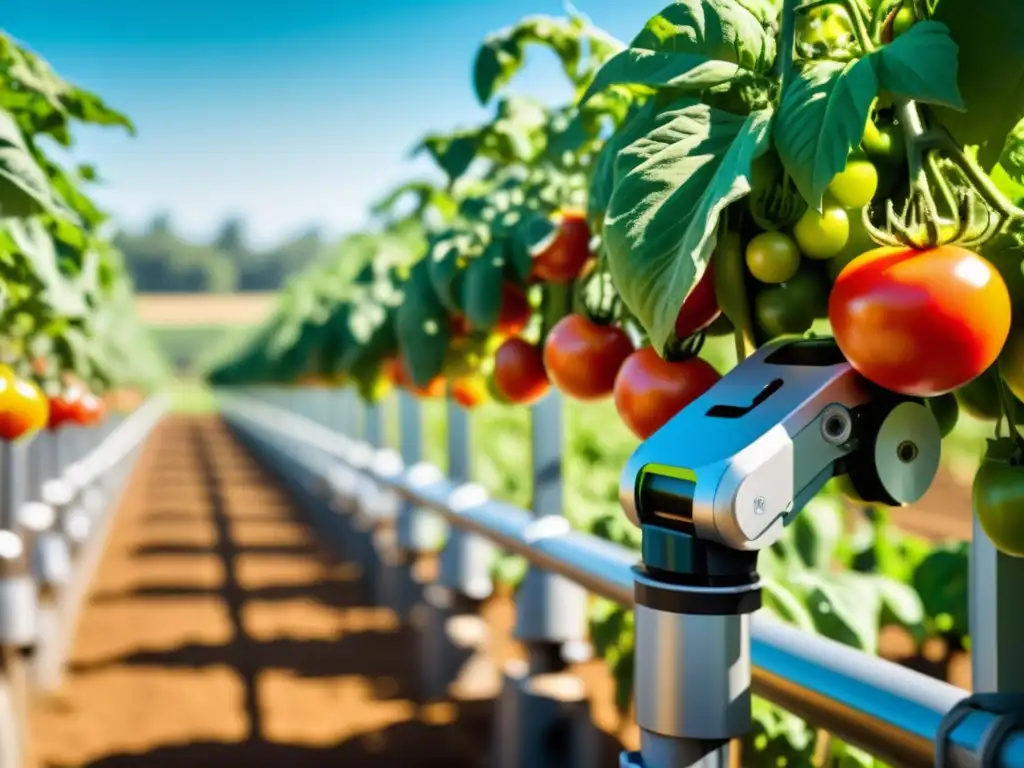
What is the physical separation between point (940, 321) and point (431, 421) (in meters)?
9.69

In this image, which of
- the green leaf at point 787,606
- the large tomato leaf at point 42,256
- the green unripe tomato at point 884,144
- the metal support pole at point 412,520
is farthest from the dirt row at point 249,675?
the green unripe tomato at point 884,144

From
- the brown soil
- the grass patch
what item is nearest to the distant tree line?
the grass patch

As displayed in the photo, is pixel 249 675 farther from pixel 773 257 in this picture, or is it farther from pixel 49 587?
pixel 773 257

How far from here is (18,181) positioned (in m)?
1.54

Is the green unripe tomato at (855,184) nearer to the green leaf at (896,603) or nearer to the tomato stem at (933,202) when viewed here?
the tomato stem at (933,202)

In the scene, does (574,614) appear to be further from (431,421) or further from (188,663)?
→ (431,421)

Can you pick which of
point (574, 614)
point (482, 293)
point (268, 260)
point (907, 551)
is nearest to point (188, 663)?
point (574, 614)

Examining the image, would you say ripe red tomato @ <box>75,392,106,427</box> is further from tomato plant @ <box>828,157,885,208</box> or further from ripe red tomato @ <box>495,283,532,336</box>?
tomato plant @ <box>828,157,885,208</box>

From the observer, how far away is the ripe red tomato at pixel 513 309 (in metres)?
2.17

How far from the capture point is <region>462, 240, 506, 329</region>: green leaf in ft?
6.88

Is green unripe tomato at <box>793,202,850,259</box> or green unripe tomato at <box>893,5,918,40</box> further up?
green unripe tomato at <box>893,5,918,40</box>

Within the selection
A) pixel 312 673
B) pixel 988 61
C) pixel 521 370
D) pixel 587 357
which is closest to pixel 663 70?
pixel 988 61

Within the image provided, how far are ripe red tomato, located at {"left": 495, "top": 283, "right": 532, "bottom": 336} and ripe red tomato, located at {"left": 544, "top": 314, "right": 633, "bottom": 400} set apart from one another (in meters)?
0.61

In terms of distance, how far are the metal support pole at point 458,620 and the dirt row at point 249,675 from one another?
0.14 metres
